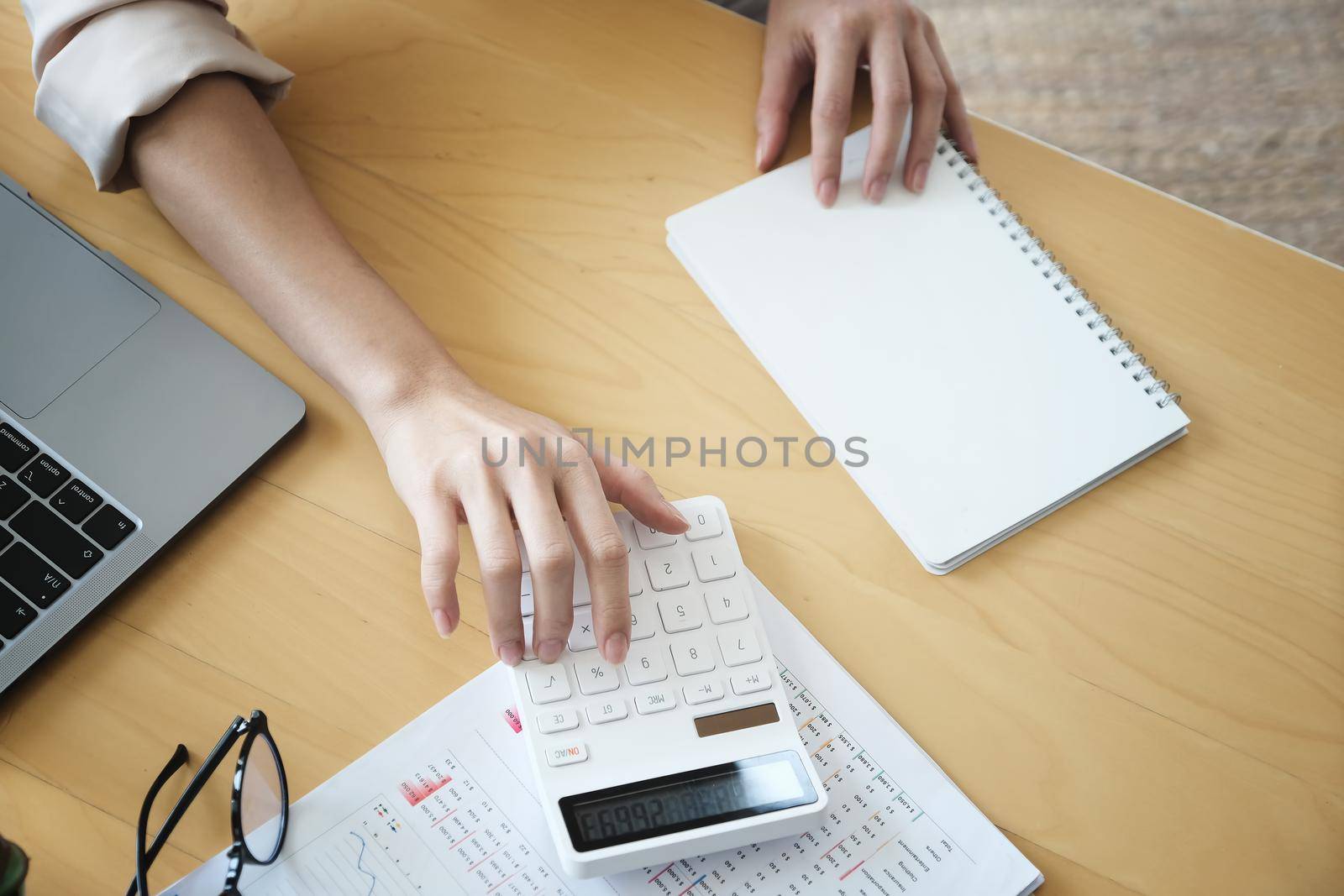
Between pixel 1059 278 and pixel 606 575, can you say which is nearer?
pixel 606 575

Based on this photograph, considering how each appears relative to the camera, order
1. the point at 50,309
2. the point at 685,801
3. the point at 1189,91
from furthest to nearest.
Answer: the point at 1189,91, the point at 50,309, the point at 685,801

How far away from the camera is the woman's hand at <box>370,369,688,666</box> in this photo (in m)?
0.48

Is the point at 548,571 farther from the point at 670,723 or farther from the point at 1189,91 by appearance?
the point at 1189,91

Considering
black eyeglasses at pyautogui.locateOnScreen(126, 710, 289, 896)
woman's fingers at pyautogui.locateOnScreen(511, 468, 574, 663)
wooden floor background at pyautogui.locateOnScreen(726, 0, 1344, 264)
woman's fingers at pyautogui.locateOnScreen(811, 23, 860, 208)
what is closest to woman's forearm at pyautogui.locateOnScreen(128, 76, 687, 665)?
woman's fingers at pyautogui.locateOnScreen(511, 468, 574, 663)

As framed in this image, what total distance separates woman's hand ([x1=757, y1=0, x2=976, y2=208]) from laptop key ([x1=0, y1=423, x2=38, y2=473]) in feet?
1.52

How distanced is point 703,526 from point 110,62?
44cm

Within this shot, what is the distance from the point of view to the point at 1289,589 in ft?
1.76

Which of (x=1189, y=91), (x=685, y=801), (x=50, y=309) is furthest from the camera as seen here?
(x=1189, y=91)

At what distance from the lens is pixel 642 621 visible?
1.64 feet

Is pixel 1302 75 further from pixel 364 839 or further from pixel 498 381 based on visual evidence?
pixel 364 839

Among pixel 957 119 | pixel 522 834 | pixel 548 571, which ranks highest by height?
pixel 957 119

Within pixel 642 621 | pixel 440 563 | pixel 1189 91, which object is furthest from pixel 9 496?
pixel 1189 91

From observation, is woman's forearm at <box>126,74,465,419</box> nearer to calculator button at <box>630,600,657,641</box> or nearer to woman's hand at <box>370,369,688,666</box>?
woman's hand at <box>370,369,688,666</box>

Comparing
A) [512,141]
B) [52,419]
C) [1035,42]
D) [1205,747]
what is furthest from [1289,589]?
[1035,42]
